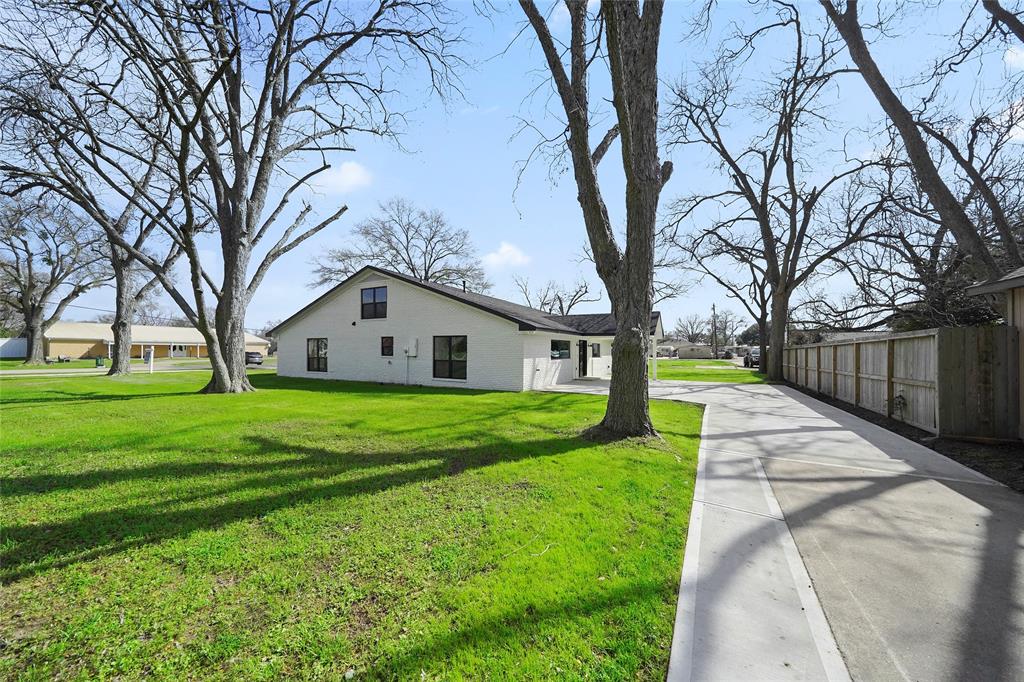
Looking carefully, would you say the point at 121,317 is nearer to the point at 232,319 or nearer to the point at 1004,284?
the point at 232,319

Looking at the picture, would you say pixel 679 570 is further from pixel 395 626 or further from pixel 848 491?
pixel 848 491

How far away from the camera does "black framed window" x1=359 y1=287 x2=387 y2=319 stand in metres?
17.9

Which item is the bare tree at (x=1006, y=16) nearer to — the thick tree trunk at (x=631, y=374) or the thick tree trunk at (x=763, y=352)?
the thick tree trunk at (x=631, y=374)

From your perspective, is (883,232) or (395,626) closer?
(395,626)

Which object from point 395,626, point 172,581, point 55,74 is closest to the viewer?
point 395,626

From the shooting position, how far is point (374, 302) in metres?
18.1

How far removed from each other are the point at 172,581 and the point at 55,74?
13571 mm

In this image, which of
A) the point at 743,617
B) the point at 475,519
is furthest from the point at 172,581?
the point at 743,617

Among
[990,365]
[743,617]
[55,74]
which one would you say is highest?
[55,74]

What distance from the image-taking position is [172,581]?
8.98ft

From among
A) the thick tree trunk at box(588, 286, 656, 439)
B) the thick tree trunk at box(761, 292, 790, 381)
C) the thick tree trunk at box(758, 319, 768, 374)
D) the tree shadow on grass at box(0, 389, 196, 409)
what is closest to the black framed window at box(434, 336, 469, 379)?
the tree shadow on grass at box(0, 389, 196, 409)

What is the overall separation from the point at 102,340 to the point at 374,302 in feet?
A: 157

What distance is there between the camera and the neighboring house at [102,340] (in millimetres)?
43719

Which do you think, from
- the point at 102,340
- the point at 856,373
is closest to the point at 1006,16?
the point at 856,373
